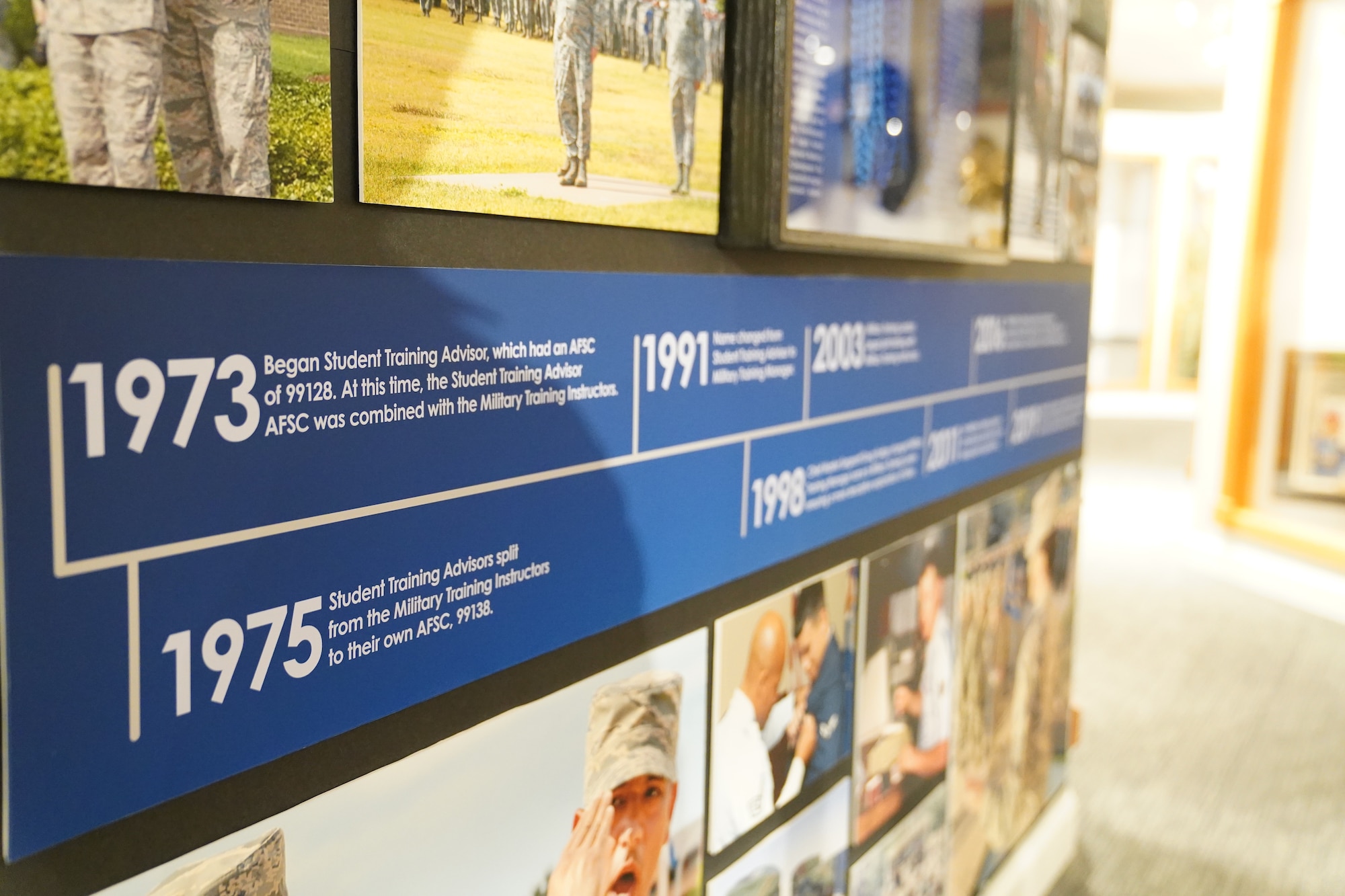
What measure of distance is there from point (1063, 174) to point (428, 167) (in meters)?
1.76

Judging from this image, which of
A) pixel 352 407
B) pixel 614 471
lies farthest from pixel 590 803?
pixel 352 407

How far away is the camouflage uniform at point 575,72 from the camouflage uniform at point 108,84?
16.0 inches

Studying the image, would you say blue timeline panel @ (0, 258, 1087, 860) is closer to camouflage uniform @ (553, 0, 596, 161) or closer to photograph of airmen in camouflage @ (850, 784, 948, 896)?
camouflage uniform @ (553, 0, 596, 161)

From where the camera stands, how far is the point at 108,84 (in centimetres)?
66

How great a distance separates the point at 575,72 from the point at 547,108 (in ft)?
0.19

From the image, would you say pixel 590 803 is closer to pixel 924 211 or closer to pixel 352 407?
pixel 352 407

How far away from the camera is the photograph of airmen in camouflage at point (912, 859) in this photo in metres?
1.79

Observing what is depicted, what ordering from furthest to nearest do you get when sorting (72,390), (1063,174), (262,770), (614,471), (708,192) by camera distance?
(1063,174) → (708,192) → (614,471) → (262,770) → (72,390)

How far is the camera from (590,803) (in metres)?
1.15

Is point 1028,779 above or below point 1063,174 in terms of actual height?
below

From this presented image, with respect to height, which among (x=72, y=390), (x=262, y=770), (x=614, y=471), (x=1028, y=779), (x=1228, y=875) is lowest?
(x=1228, y=875)

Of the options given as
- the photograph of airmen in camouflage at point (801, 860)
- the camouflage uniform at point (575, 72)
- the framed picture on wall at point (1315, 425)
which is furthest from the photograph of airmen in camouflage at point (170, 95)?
the framed picture on wall at point (1315, 425)

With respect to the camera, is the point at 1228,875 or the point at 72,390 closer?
the point at 72,390

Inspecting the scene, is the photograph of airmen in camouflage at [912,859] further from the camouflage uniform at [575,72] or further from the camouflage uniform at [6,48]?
the camouflage uniform at [6,48]
